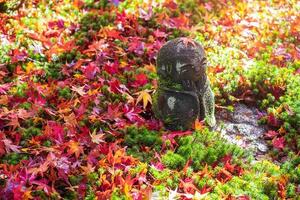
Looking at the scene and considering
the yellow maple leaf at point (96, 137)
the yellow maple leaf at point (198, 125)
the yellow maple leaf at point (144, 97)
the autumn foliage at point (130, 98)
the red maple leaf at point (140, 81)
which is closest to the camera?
the autumn foliage at point (130, 98)

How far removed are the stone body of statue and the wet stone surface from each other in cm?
28

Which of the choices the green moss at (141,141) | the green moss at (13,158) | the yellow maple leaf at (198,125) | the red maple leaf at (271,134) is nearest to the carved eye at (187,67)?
the yellow maple leaf at (198,125)

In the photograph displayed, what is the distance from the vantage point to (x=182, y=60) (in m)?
4.10

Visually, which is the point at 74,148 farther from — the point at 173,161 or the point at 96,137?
the point at 173,161

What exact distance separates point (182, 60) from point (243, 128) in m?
1.15

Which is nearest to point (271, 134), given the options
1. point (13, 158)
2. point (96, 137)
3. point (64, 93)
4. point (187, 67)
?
point (187, 67)

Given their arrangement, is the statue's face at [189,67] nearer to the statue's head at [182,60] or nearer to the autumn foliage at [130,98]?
the statue's head at [182,60]

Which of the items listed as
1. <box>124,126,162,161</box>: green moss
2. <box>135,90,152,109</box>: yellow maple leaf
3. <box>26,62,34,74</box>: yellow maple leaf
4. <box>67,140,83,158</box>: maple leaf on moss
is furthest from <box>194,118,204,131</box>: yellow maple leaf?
<box>26,62,34,74</box>: yellow maple leaf

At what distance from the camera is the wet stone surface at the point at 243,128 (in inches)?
180

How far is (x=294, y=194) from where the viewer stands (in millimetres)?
3811

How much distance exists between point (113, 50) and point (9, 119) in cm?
166

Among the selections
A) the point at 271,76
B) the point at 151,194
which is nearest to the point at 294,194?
the point at 151,194

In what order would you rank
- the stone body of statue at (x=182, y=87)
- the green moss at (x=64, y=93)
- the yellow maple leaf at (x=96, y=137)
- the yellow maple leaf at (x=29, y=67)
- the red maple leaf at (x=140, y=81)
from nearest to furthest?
the yellow maple leaf at (x=96, y=137) → the stone body of statue at (x=182, y=87) → the green moss at (x=64, y=93) → the red maple leaf at (x=140, y=81) → the yellow maple leaf at (x=29, y=67)

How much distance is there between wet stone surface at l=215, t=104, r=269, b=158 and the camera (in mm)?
4570
